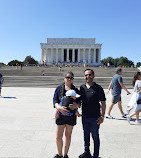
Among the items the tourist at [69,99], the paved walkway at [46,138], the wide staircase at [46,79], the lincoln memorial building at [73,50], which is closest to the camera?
the tourist at [69,99]

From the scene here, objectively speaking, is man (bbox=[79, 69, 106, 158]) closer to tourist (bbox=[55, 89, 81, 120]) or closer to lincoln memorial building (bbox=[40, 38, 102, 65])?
tourist (bbox=[55, 89, 81, 120])

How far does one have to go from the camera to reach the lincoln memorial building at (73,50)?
73438mm

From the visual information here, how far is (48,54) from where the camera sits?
77.8 metres

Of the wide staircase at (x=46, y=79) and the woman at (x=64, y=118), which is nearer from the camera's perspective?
the woman at (x=64, y=118)

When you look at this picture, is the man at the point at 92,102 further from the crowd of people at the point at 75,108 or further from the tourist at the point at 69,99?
the tourist at the point at 69,99

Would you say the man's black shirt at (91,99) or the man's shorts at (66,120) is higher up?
the man's black shirt at (91,99)

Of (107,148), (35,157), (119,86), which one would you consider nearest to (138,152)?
(107,148)

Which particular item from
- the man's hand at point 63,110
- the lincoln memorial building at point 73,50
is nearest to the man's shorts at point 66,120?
the man's hand at point 63,110

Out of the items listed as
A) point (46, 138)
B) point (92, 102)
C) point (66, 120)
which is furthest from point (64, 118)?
point (46, 138)

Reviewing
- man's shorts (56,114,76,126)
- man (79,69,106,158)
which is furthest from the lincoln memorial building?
man's shorts (56,114,76,126)

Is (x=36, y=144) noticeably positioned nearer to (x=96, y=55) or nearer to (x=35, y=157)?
(x=35, y=157)

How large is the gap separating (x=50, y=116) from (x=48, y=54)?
→ 73.8 metres

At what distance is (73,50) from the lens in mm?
74562

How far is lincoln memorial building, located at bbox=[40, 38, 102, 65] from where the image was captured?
73.4m
